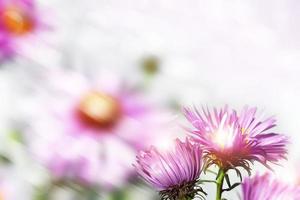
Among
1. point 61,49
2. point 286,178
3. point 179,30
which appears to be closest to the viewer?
point 286,178

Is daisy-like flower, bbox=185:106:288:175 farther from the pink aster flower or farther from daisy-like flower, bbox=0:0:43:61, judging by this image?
daisy-like flower, bbox=0:0:43:61

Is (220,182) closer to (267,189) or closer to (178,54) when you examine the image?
(267,189)

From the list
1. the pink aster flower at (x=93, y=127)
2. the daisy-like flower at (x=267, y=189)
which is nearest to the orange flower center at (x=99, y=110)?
the pink aster flower at (x=93, y=127)

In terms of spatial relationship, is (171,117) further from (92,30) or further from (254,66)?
(254,66)

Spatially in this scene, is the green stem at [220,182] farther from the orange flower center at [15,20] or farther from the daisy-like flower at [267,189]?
the orange flower center at [15,20]

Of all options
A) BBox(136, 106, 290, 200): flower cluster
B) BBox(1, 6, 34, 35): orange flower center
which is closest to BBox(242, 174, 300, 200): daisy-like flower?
BBox(136, 106, 290, 200): flower cluster

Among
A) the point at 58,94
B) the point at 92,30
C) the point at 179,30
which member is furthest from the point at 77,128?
the point at 179,30
